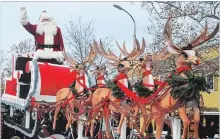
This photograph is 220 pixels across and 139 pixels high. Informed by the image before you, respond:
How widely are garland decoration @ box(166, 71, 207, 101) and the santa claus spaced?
2.09 meters

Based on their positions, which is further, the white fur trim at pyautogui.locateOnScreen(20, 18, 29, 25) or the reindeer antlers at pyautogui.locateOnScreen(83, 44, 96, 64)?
the white fur trim at pyautogui.locateOnScreen(20, 18, 29, 25)

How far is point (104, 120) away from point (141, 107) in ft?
2.24

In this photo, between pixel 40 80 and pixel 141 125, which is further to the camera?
pixel 40 80

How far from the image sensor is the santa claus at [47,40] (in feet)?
20.1

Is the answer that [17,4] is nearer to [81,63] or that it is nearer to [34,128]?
[81,63]

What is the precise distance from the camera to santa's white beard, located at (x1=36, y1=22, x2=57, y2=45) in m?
6.15

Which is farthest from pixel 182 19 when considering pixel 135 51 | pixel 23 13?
pixel 23 13

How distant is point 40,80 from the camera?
616 cm

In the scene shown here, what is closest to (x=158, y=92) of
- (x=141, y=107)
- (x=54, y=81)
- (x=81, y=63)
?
(x=141, y=107)

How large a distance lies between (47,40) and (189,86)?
250 centimetres

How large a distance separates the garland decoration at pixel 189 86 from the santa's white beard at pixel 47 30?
2.20 metres

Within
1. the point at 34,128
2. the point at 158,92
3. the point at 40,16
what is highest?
the point at 40,16

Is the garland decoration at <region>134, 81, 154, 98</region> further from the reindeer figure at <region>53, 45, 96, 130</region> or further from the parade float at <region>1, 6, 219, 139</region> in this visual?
the reindeer figure at <region>53, 45, 96, 130</region>

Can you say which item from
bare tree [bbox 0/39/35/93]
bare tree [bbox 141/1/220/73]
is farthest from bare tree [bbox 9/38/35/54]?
bare tree [bbox 141/1/220/73]
